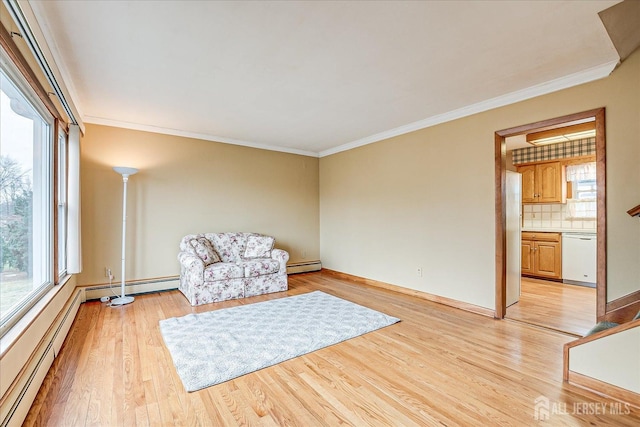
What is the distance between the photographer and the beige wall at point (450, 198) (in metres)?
2.59

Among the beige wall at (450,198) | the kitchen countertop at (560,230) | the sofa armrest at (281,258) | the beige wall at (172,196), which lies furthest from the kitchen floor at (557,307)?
the beige wall at (172,196)

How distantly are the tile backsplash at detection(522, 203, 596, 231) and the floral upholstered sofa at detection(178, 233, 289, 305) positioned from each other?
192 inches

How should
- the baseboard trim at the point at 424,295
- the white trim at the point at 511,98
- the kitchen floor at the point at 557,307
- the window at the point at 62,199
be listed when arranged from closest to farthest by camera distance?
the white trim at the point at 511,98 → the kitchen floor at the point at 557,307 → the window at the point at 62,199 → the baseboard trim at the point at 424,295

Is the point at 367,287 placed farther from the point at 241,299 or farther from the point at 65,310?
the point at 65,310

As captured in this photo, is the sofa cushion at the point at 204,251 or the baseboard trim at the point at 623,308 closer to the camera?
the baseboard trim at the point at 623,308

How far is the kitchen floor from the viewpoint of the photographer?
317 centimetres

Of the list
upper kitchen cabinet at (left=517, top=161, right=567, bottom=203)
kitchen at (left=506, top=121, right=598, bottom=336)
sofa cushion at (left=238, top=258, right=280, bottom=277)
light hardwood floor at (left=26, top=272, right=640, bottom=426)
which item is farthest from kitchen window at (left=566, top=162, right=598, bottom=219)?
sofa cushion at (left=238, top=258, right=280, bottom=277)

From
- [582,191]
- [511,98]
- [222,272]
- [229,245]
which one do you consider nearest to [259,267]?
[222,272]

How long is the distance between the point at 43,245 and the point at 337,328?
2926mm

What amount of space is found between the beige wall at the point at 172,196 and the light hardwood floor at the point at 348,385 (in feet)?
5.13

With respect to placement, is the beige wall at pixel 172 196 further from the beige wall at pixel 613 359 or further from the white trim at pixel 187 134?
the beige wall at pixel 613 359

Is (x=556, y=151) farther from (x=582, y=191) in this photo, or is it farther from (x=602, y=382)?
(x=602, y=382)

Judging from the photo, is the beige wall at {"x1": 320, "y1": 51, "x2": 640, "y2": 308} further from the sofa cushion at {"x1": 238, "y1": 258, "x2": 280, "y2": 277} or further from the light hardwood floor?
the sofa cushion at {"x1": 238, "y1": 258, "x2": 280, "y2": 277}

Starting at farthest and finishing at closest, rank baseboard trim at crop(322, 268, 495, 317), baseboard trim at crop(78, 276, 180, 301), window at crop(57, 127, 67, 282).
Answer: baseboard trim at crop(78, 276, 180, 301) < baseboard trim at crop(322, 268, 495, 317) < window at crop(57, 127, 67, 282)
